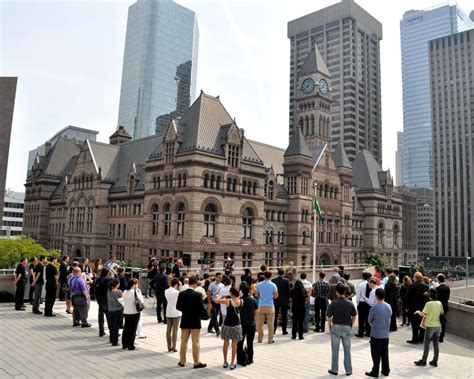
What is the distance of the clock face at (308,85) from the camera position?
8661cm

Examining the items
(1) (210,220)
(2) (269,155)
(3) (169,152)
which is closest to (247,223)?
(1) (210,220)

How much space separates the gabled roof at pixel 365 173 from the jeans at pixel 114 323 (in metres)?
67.3

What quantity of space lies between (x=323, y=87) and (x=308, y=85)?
3.25 metres

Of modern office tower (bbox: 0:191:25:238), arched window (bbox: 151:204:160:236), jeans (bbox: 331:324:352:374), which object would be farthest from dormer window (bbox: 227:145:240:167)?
modern office tower (bbox: 0:191:25:238)

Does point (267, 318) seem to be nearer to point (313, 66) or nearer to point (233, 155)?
point (233, 155)

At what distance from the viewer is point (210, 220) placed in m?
45.5

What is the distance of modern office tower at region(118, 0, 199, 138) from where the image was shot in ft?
549

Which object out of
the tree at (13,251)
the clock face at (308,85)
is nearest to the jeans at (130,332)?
the tree at (13,251)

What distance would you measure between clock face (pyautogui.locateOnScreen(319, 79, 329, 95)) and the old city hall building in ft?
1.62

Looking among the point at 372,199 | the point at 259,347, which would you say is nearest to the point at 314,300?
the point at 259,347

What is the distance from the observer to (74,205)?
2547 inches

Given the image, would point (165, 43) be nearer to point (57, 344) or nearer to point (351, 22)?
point (351, 22)

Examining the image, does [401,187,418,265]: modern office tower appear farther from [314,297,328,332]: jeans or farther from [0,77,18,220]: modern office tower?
[0,77,18,220]: modern office tower

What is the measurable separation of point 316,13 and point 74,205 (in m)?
125
